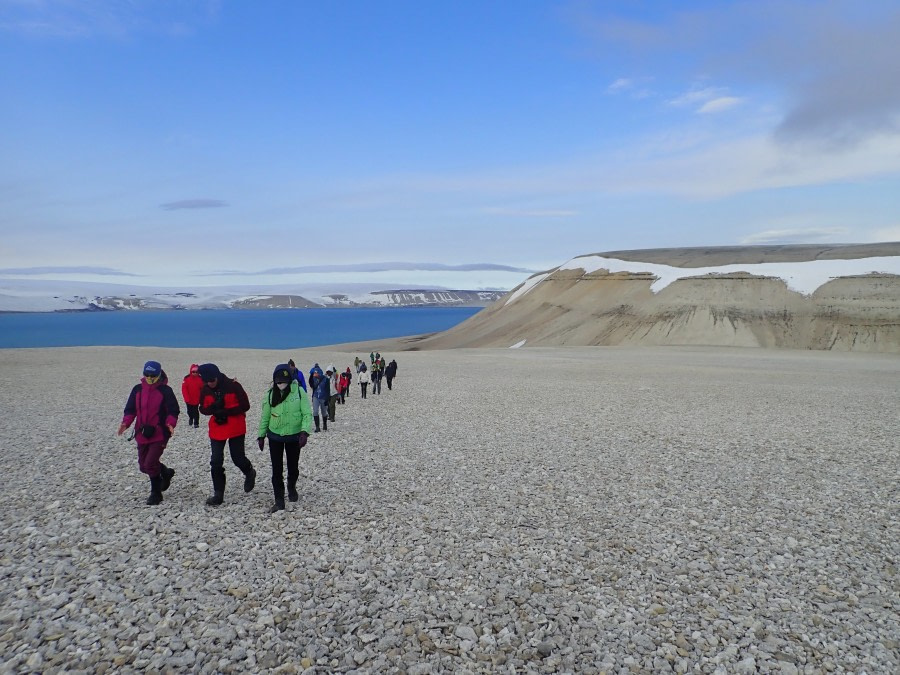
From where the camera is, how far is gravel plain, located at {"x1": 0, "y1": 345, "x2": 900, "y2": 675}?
17.9ft

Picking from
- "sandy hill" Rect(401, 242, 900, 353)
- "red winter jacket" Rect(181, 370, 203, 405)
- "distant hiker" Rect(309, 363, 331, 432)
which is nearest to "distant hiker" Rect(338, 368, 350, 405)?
"distant hiker" Rect(309, 363, 331, 432)

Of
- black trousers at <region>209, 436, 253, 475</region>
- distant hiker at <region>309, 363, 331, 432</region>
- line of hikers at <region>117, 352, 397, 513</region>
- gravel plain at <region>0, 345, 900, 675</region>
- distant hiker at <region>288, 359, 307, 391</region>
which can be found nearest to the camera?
gravel plain at <region>0, 345, 900, 675</region>

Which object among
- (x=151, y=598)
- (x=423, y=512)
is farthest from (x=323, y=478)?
(x=151, y=598)

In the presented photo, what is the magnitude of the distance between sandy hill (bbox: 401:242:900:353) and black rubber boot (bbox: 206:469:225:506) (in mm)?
62361

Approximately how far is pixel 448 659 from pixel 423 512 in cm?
390

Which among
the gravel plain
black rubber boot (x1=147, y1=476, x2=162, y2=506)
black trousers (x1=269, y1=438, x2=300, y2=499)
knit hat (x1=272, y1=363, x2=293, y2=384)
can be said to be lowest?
the gravel plain

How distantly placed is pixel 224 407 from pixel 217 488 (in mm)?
1504

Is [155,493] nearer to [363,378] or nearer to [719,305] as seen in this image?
[363,378]

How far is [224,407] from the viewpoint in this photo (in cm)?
830

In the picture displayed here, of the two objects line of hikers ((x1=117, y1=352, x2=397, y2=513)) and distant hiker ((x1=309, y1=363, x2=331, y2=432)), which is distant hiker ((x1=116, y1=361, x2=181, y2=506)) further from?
distant hiker ((x1=309, y1=363, x2=331, y2=432))

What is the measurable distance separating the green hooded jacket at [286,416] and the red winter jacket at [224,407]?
0.31 meters

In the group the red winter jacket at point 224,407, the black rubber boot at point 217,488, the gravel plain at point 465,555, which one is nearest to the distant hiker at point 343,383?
the gravel plain at point 465,555

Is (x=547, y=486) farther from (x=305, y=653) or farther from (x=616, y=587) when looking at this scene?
(x=305, y=653)

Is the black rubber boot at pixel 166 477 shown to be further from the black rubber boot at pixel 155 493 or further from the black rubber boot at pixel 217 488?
the black rubber boot at pixel 217 488
